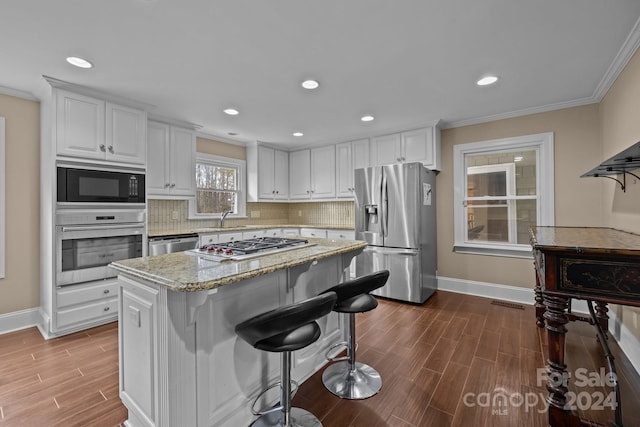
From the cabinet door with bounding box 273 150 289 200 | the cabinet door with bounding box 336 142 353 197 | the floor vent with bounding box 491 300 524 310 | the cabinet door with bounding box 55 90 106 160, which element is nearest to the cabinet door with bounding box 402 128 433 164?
the cabinet door with bounding box 336 142 353 197

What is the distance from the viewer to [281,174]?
561 cm

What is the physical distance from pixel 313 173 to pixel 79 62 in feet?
11.9

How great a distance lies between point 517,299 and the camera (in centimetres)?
366

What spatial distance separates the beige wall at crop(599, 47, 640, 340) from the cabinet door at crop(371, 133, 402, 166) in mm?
2245

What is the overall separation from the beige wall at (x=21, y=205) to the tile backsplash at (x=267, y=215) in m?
1.17

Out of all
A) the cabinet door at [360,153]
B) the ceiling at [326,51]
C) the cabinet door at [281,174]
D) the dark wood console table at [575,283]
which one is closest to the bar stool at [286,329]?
the dark wood console table at [575,283]

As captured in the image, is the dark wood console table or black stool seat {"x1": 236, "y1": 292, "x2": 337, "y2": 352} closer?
black stool seat {"x1": 236, "y1": 292, "x2": 337, "y2": 352}

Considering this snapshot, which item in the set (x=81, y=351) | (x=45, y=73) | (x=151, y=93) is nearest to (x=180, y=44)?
(x=151, y=93)

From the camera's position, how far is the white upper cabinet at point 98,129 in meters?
2.76

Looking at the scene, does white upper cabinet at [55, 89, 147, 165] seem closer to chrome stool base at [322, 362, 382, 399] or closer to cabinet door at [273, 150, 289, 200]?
cabinet door at [273, 150, 289, 200]

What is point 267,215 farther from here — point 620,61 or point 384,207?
point 620,61

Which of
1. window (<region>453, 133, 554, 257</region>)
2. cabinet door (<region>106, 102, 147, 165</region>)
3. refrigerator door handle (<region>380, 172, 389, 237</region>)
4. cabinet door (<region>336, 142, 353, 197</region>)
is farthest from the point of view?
cabinet door (<region>336, 142, 353, 197</region>)

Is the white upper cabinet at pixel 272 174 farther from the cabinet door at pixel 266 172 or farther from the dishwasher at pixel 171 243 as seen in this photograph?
the dishwasher at pixel 171 243

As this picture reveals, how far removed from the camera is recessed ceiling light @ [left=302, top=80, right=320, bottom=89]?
9.04 ft
